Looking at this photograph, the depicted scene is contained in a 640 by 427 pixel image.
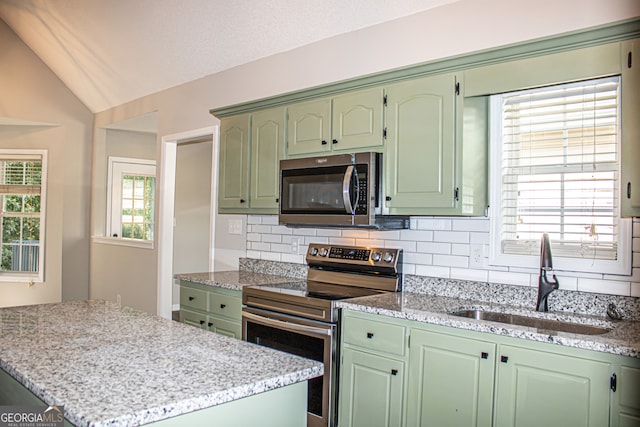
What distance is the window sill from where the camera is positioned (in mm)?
5587

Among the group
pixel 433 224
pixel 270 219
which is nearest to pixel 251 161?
pixel 270 219

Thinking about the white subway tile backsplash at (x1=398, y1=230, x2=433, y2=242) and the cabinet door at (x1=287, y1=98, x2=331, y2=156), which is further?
the cabinet door at (x1=287, y1=98, x2=331, y2=156)

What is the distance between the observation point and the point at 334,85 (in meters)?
3.16

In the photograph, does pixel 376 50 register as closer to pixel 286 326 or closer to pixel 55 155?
pixel 286 326

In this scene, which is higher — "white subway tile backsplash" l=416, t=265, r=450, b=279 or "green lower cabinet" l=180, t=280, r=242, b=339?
"white subway tile backsplash" l=416, t=265, r=450, b=279

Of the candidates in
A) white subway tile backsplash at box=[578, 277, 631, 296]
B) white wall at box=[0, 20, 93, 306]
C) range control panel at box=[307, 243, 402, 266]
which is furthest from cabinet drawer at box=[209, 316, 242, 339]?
white wall at box=[0, 20, 93, 306]

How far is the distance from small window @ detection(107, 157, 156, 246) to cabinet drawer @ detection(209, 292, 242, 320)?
11.9 ft

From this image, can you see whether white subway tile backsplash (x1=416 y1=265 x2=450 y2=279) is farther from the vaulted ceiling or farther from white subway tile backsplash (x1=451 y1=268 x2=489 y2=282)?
the vaulted ceiling

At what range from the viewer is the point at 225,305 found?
3494 mm

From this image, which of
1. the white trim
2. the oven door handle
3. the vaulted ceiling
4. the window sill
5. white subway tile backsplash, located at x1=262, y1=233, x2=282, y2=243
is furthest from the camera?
the window sill

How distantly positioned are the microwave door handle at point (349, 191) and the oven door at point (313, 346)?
66 cm

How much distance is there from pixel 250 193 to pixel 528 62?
2.11 metres

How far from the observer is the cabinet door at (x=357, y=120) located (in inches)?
116

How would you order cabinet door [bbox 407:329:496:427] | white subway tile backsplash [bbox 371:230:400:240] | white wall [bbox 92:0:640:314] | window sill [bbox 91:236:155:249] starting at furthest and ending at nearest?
window sill [bbox 91:236:155:249] < white subway tile backsplash [bbox 371:230:400:240] < white wall [bbox 92:0:640:314] < cabinet door [bbox 407:329:496:427]
